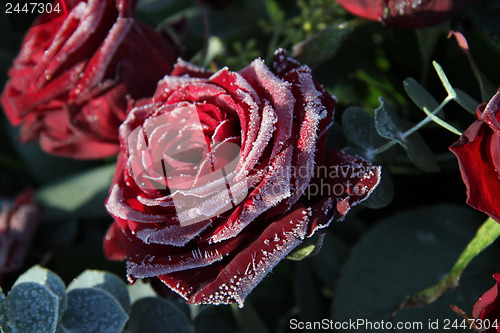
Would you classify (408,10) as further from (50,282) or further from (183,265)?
(50,282)

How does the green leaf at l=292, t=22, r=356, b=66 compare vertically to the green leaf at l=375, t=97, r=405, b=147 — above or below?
above

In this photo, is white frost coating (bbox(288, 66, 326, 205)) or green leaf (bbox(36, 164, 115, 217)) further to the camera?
green leaf (bbox(36, 164, 115, 217))

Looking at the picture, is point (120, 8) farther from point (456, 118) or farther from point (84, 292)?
point (456, 118)

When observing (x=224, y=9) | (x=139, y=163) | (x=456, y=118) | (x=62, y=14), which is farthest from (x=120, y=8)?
(x=456, y=118)

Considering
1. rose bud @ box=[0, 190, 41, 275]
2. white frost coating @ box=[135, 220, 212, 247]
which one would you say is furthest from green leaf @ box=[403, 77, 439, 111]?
rose bud @ box=[0, 190, 41, 275]

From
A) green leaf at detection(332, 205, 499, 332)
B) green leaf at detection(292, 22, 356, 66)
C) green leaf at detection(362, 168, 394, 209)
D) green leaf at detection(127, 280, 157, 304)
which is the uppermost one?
green leaf at detection(292, 22, 356, 66)

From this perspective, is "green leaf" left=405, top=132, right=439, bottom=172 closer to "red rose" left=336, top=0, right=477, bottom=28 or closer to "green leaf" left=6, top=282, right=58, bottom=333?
"red rose" left=336, top=0, right=477, bottom=28

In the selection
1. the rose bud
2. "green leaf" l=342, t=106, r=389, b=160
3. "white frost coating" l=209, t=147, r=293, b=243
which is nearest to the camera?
"white frost coating" l=209, t=147, r=293, b=243
